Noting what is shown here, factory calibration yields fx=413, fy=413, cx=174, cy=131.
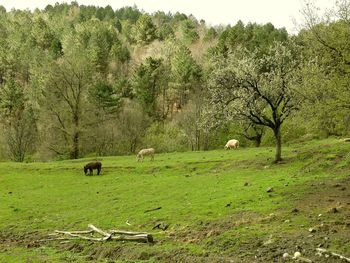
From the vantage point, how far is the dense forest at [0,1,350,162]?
25.8 meters

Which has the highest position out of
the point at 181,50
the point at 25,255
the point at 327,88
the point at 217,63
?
the point at 181,50

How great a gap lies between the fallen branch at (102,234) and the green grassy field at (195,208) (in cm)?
45

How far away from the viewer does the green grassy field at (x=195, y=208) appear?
17.2m

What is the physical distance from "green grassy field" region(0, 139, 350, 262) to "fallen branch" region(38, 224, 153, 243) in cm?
45

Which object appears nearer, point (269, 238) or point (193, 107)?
point (269, 238)

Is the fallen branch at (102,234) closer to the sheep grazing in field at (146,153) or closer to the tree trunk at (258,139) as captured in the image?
the sheep grazing in field at (146,153)

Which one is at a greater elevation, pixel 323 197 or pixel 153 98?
pixel 153 98

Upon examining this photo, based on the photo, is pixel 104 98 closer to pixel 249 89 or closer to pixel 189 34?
pixel 249 89

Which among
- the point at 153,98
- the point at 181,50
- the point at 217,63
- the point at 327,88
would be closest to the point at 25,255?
the point at 327,88

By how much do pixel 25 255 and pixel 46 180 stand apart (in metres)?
25.6

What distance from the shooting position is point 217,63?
3709 cm

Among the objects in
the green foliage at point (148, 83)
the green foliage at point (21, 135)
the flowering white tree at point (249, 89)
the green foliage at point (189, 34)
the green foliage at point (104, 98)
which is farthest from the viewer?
the green foliage at point (189, 34)

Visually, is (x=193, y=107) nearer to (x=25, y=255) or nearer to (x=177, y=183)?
(x=177, y=183)

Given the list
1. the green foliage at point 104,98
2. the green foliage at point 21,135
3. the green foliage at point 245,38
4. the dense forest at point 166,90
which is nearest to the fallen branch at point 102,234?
the dense forest at point 166,90
